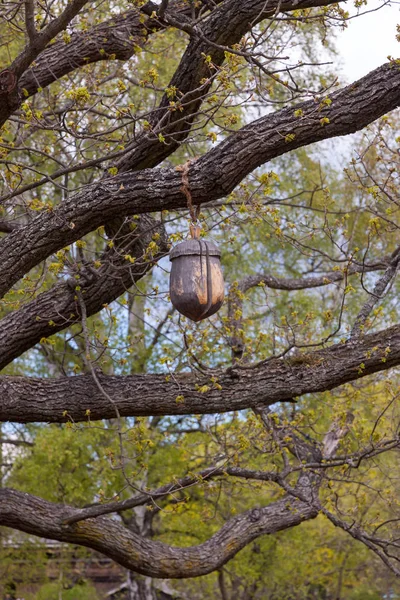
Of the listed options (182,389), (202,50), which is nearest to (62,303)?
(182,389)

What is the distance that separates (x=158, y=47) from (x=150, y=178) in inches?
327

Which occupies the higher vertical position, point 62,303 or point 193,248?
point 62,303

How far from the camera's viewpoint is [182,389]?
6.27m

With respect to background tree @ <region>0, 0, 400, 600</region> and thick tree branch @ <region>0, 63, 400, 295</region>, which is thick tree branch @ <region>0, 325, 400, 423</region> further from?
thick tree branch @ <region>0, 63, 400, 295</region>

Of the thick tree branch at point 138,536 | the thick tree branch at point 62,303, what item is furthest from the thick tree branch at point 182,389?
the thick tree branch at point 138,536

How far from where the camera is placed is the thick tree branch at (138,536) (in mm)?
7242

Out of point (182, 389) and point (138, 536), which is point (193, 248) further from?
point (138, 536)

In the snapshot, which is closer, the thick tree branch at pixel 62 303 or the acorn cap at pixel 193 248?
the acorn cap at pixel 193 248

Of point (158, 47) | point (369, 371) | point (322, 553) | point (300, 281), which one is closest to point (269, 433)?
point (369, 371)

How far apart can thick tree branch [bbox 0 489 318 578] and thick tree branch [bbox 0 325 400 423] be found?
113 centimetres

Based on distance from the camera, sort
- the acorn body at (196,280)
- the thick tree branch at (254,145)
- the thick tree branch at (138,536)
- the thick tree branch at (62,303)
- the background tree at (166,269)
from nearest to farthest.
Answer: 1. the acorn body at (196,280)
2. the thick tree branch at (254,145)
3. the background tree at (166,269)
4. the thick tree branch at (62,303)
5. the thick tree branch at (138,536)

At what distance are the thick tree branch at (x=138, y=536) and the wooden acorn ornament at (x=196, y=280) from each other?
3263mm

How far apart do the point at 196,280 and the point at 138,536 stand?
12.2 feet

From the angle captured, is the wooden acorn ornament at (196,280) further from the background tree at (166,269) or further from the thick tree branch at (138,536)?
the thick tree branch at (138,536)
